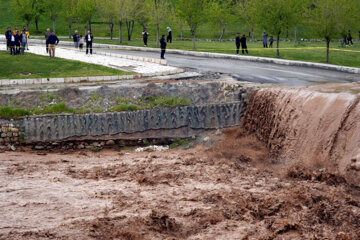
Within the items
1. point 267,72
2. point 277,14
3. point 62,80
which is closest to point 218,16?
point 277,14

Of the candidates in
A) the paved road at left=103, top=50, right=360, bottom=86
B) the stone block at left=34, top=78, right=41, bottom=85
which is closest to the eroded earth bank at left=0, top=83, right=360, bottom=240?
the paved road at left=103, top=50, right=360, bottom=86

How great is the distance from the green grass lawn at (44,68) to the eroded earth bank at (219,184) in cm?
573

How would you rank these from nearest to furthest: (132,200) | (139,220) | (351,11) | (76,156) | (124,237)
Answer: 1. (124,237)
2. (139,220)
3. (132,200)
4. (76,156)
5. (351,11)

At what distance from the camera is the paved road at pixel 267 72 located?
18344 mm

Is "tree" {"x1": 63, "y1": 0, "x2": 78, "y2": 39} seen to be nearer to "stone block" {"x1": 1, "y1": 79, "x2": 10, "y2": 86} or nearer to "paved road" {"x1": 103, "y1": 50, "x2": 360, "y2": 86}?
"paved road" {"x1": 103, "y1": 50, "x2": 360, "y2": 86}

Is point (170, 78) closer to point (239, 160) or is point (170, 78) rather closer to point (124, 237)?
point (239, 160)

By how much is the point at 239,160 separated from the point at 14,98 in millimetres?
8832

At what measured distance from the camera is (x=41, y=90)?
670 inches

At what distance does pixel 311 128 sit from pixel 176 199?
15.3 ft

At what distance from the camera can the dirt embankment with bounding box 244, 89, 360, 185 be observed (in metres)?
11.0

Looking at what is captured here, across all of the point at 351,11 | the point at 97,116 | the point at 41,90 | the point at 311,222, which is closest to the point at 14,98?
the point at 41,90

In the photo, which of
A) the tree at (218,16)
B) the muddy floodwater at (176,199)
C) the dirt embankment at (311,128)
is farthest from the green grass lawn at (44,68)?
the tree at (218,16)

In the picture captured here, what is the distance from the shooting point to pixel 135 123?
1616cm

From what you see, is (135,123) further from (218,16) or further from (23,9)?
(23,9)
